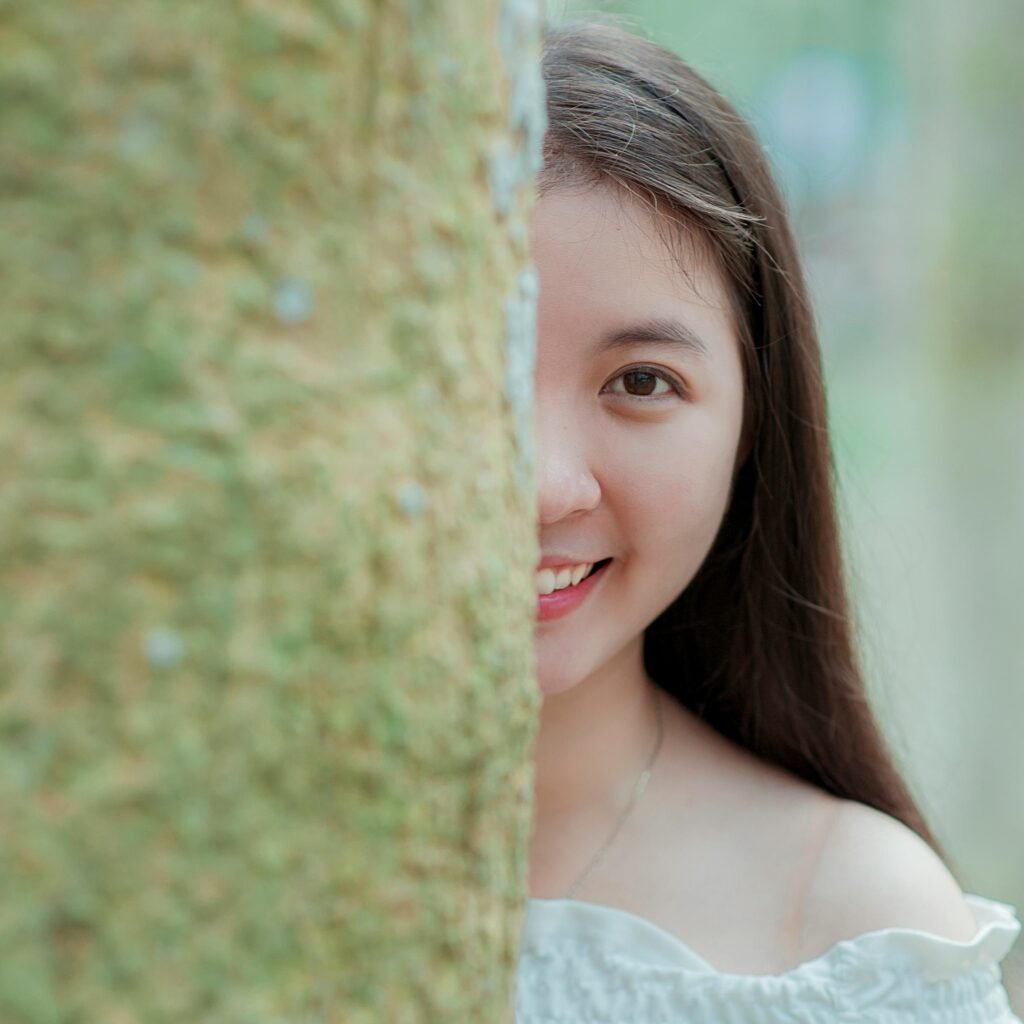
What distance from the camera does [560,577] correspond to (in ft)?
4.13

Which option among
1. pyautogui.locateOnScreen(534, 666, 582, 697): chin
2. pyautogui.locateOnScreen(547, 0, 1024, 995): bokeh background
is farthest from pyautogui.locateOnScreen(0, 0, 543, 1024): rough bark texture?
pyautogui.locateOnScreen(547, 0, 1024, 995): bokeh background

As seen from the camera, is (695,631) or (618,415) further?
(695,631)

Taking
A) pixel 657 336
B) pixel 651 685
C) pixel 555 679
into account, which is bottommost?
pixel 651 685

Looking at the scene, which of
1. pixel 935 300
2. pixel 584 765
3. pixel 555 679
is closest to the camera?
pixel 555 679

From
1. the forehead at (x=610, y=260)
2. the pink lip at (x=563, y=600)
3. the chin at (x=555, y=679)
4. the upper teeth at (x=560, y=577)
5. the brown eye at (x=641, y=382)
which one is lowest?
the chin at (x=555, y=679)

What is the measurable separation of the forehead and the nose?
3.6 inches

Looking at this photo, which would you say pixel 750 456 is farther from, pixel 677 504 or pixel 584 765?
pixel 584 765

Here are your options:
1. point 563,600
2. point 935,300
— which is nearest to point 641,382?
point 563,600

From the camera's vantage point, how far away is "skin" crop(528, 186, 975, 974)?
3.96ft

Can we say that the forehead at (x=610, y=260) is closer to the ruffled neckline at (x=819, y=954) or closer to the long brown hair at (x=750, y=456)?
the long brown hair at (x=750, y=456)

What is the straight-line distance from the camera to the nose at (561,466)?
3.84 ft

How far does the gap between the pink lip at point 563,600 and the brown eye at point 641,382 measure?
0.60 feet

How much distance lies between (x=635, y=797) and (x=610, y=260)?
63 centimetres

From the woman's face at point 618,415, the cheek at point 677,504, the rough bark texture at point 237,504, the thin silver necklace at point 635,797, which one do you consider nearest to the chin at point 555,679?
the woman's face at point 618,415
